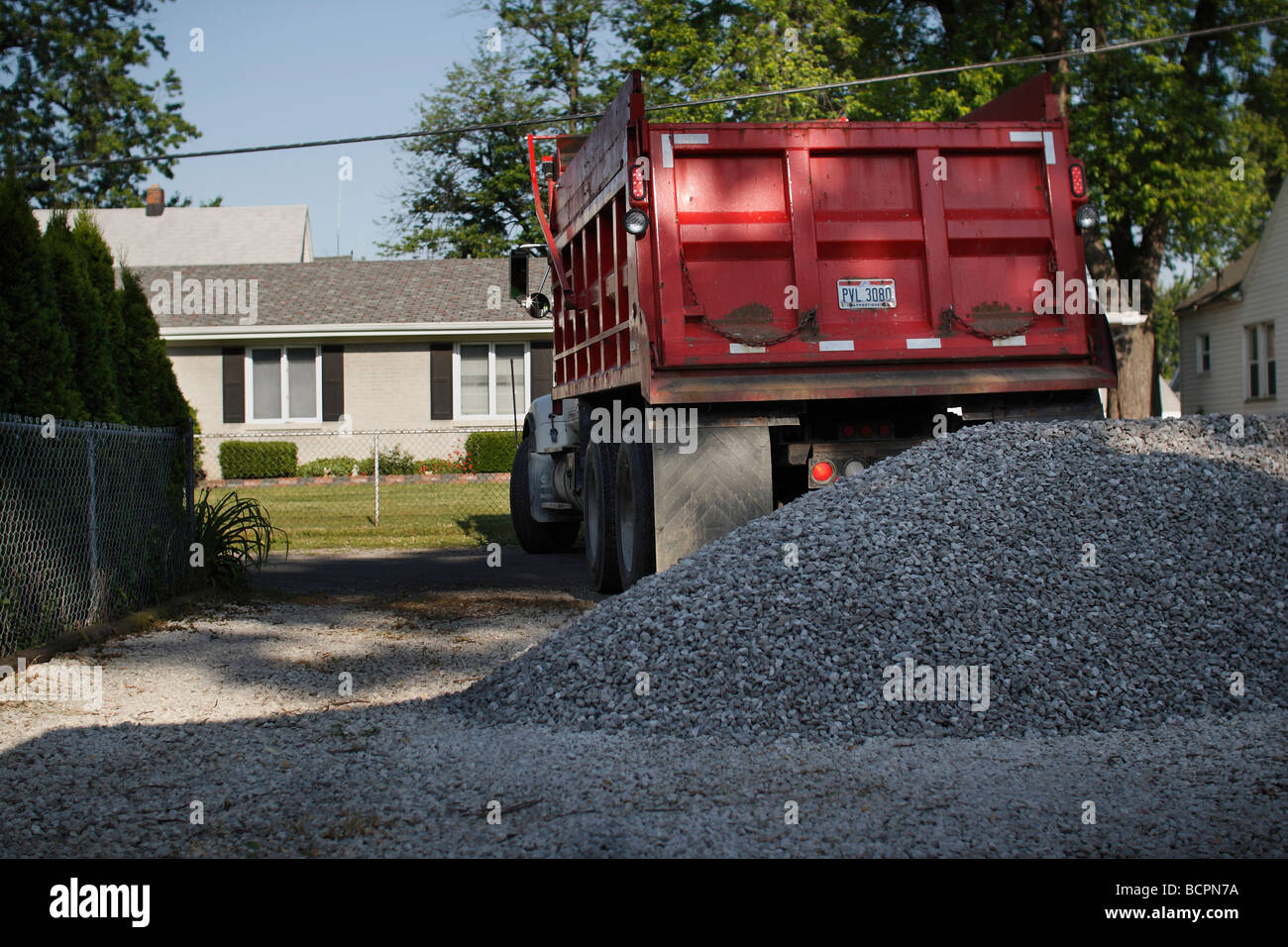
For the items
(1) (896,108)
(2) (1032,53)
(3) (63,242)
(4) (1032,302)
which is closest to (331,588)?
(3) (63,242)

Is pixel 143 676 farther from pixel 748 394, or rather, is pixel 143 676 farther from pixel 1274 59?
pixel 1274 59

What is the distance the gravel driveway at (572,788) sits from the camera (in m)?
4.05

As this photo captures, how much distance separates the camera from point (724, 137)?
8.93 metres

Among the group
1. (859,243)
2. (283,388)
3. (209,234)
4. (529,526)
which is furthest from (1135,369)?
(209,234)

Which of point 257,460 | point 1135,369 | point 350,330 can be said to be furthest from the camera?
point 350,330

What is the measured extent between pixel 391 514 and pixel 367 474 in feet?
23.8

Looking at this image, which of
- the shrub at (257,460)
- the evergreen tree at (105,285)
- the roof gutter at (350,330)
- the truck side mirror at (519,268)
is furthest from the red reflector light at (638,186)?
the shrub at (257,460)

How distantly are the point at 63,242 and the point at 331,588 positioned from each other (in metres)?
3.71

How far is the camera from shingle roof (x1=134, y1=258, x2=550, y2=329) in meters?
27.3

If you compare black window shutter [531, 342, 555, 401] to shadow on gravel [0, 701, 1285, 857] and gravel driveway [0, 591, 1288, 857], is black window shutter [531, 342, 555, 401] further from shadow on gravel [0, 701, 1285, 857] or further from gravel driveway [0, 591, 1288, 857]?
shadow on gravel [0, 701, 1285, 857]

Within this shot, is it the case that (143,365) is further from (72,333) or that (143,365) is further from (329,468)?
(329,468)

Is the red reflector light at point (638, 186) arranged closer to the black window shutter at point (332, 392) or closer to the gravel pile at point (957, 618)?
the gravel pile at point (957, 618)

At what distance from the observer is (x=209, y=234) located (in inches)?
1455
